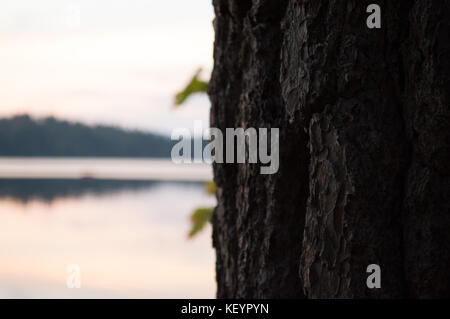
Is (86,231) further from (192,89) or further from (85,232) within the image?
(192,89)

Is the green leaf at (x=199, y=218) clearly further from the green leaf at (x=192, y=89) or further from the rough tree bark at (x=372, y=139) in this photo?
the rough tree bark at (x=372, y=139)

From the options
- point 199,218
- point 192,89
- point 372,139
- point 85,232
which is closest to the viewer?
point 372,139

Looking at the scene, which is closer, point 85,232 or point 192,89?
point 192,89

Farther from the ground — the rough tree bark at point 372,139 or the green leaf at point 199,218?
the rough tree bark at point 372,139

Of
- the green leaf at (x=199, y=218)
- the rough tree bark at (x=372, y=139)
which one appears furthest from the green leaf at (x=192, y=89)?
the rough tree bark at (x=372, y=139)

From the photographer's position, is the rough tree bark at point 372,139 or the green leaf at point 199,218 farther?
the green leaf at point 199,218

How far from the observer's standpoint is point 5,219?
35.1 meters

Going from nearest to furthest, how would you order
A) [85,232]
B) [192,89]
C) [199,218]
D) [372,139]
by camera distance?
[372,139], [192,89], [199,218], [85,232]

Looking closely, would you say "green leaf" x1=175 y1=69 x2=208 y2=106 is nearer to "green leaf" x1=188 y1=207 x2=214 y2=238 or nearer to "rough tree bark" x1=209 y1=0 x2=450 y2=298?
"green leaf" x1=188 y1=207 x2=214 y2=238

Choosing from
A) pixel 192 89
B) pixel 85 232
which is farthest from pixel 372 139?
pixel 85 232

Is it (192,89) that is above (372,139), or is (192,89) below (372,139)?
above
